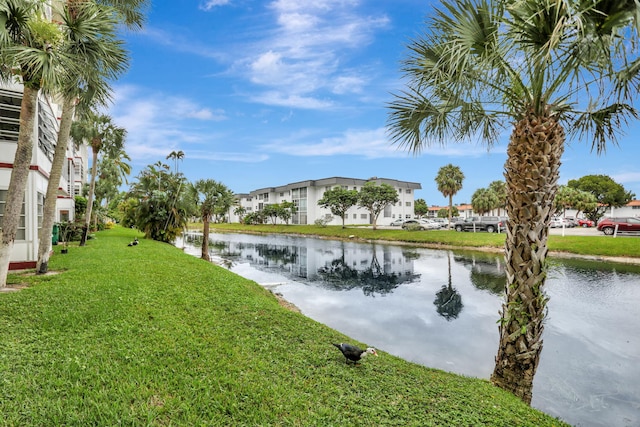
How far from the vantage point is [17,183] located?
25.3 feet

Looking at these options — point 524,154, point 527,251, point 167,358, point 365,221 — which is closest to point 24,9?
point 167,358

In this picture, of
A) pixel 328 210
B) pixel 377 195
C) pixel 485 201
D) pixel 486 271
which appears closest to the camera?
pixel 486 271

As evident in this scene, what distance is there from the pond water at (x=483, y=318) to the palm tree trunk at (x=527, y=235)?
70 cm

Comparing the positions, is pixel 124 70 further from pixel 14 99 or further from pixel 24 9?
pixel 14 99

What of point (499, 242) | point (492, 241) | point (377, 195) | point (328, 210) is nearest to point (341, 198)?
point (377, 195)

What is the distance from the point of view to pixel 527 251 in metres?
5.11

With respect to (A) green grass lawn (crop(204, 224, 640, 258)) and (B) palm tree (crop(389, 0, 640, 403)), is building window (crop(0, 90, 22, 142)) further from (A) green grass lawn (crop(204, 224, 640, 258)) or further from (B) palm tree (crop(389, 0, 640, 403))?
(A) green grass lawn (crop(204, 224, 640, 258))

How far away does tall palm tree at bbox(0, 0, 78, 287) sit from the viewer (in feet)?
23.1

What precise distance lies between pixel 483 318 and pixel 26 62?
48.8ft

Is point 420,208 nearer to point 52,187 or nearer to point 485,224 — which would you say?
point 485,224

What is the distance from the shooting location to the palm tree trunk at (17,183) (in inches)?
303

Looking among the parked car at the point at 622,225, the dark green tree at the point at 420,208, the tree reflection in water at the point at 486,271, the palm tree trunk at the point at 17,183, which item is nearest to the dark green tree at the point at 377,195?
the tree reflection in water at the point at 486,271

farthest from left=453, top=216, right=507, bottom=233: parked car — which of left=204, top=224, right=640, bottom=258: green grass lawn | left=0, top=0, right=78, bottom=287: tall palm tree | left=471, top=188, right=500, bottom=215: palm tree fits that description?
left=0, top=0, right=78, bottom=287: tall palm tree

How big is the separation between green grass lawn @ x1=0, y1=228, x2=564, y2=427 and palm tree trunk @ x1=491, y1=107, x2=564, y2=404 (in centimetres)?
81
